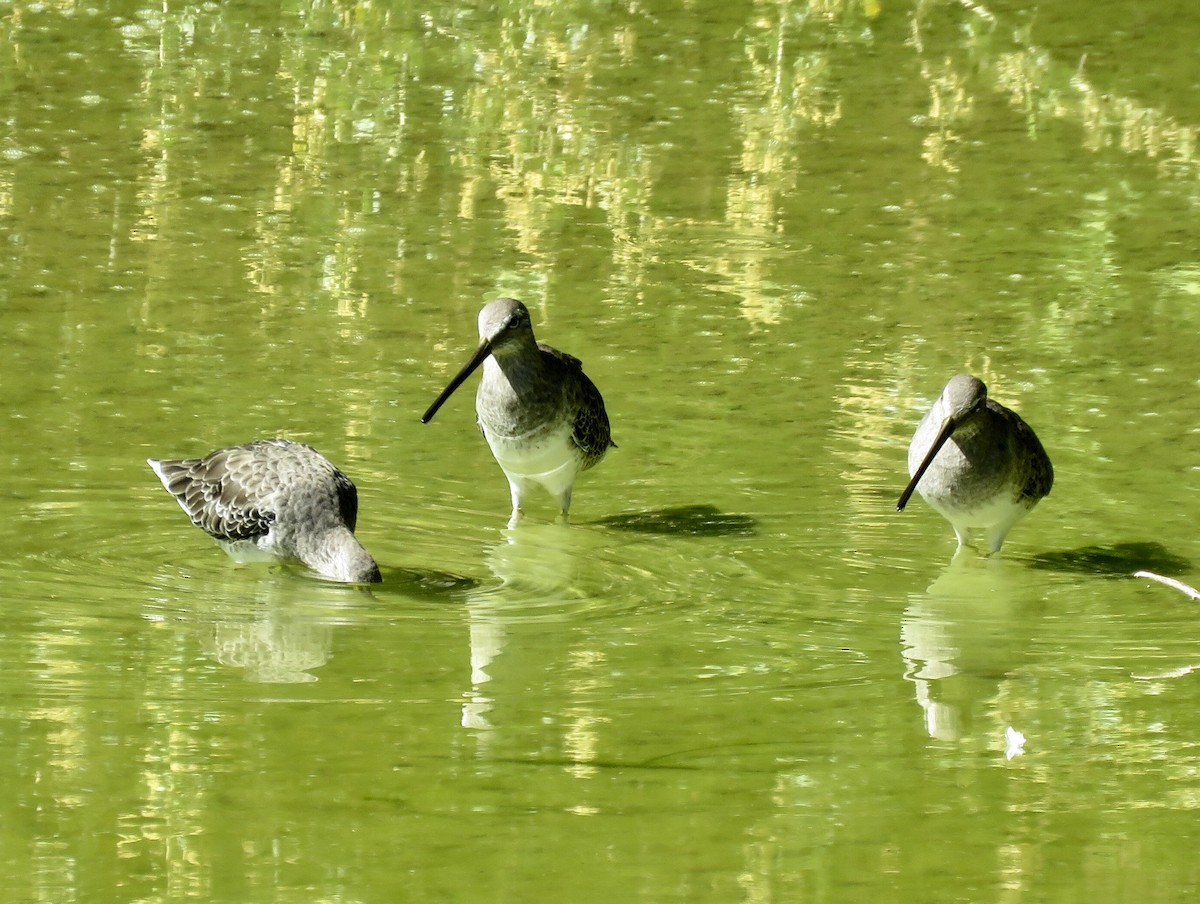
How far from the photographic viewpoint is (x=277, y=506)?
A: 8375mm

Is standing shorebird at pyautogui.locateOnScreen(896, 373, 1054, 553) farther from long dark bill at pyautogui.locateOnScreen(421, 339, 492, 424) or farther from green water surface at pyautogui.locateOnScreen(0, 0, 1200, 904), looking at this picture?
long dark bill at pyautogui.locateOnScreen(421, 339, 492, 424)

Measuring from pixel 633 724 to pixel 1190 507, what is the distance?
3958 millimetres

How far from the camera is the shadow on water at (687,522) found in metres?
9.15

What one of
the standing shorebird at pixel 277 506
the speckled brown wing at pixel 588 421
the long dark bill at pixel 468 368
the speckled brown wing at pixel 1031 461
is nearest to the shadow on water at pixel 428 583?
the standing shorebird at pixel 277 506

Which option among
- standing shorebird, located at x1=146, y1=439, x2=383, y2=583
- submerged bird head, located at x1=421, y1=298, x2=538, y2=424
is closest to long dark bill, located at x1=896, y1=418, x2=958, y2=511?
submerged bird head, located at x1=421, y1=298, x2=538, y2=424

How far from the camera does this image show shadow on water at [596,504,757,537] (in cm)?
915

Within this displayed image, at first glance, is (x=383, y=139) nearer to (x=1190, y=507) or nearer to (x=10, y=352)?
(x=10, y=352)

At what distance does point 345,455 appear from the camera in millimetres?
9852

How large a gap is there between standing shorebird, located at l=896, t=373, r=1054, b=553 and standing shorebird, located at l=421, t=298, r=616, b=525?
149 cm

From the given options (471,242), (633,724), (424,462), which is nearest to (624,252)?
(471,242)

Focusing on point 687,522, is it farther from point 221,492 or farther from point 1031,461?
point 221,492

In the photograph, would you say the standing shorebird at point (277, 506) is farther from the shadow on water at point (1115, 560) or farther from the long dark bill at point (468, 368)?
the shadow on water at point (1115, 560)

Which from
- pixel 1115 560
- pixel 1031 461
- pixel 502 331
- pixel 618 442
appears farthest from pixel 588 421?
pixel 1115 560

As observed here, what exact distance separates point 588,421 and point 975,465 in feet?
5.87
